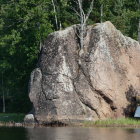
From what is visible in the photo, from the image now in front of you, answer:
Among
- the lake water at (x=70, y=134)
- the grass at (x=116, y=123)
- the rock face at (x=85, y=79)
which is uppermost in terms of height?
the rock face at (x=85, y=79)

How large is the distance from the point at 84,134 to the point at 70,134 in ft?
2.69

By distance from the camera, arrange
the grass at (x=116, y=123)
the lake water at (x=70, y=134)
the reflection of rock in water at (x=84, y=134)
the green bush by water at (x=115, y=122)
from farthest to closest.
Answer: the green bush by water at (x=115, y=122), the grass at (x=116, y=123), the lake water at (x=70, y=134), the reflection of rock in water at (x=84, y=134)

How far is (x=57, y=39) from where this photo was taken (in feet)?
160

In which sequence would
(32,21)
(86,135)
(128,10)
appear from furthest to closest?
1. (128,10)
2. (32,21)
3. (86,135)

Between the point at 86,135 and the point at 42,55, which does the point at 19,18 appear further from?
the point at 86,135

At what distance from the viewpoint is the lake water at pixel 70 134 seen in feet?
118

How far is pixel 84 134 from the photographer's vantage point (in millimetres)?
37906

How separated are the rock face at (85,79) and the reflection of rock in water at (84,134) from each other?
483 cm

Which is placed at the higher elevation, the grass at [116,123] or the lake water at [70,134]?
the grass at [116,123]

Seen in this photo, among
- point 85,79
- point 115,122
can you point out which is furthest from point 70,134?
point 85,79

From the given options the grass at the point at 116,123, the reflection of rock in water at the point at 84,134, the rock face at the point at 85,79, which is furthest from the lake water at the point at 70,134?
the rock face at the point at 85,79

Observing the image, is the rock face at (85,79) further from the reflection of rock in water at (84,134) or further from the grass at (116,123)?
the reflection of rock in water at (84,134)

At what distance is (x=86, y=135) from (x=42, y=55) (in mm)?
13458

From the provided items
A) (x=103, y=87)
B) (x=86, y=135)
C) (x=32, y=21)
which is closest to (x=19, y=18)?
(x=32, y=21)
